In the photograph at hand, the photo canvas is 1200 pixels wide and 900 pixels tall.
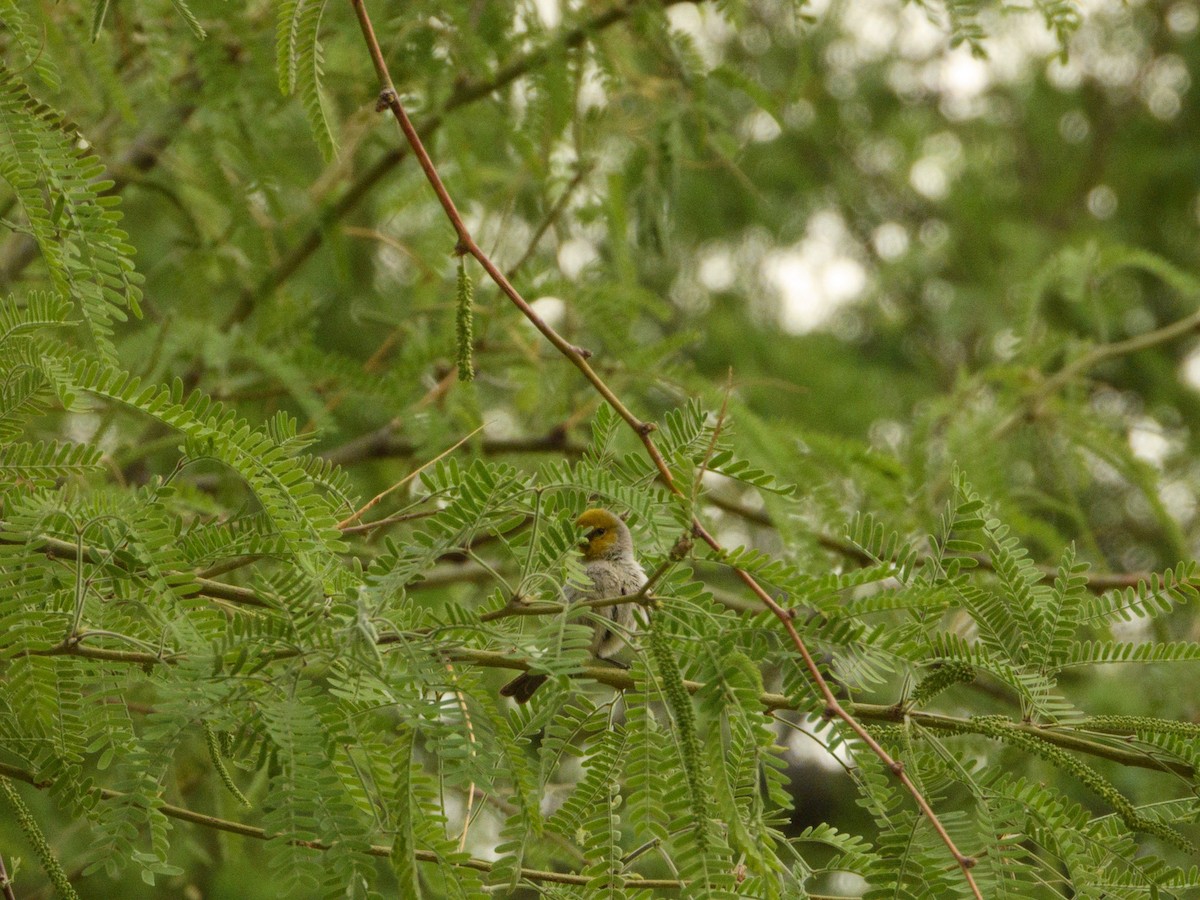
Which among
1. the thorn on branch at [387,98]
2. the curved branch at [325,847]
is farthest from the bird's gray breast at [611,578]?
the thorn on branch at [387,98]

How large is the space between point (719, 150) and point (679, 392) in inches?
32.1

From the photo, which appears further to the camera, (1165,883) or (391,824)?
(1165,883)

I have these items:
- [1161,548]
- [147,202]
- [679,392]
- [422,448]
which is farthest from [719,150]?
[1161,548]

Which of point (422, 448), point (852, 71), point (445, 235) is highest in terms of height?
point (852, 71)

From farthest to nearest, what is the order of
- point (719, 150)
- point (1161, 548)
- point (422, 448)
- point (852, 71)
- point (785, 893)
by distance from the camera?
point (852, 71) < point (1161, 548) < point (719, 150) < point (422, 448) < point (785, 893)

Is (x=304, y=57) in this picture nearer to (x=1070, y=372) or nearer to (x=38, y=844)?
(x=38, y=844)

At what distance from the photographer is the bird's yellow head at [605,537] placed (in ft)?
9.43

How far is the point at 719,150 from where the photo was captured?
11.7 feet

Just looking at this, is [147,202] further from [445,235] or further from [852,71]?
[852,71]

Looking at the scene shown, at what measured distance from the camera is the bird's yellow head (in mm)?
2875

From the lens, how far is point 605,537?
291 centimetres

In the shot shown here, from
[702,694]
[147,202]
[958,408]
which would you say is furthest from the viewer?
[147,202]

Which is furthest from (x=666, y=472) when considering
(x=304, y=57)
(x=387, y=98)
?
(x=304, y=57)

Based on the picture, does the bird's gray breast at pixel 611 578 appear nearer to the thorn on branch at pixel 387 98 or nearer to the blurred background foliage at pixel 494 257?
the blurred background foliage at pixel 494 257
